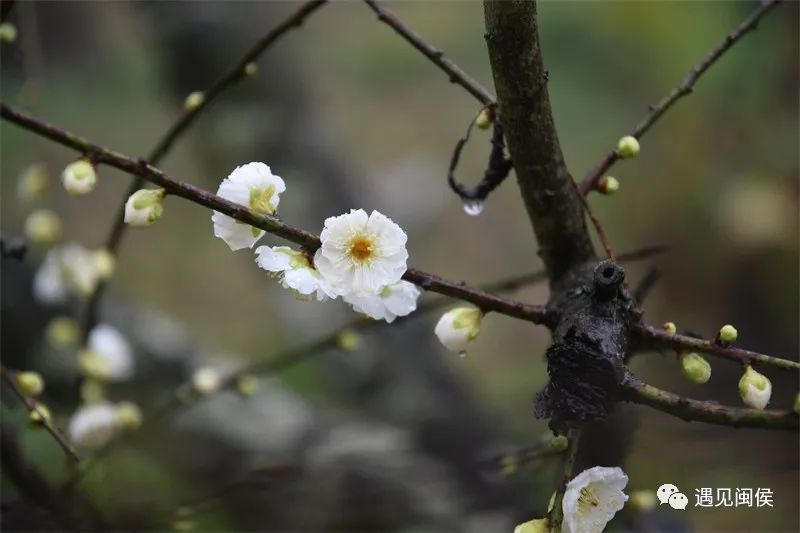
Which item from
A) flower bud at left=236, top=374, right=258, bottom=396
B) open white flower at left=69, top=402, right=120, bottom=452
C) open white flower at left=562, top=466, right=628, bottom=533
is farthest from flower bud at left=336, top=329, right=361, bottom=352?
open white flower at left=562, top=466, right=628, bottom=533

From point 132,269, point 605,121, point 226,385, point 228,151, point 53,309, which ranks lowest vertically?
point 226,385

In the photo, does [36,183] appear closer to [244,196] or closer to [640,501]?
[244,196]

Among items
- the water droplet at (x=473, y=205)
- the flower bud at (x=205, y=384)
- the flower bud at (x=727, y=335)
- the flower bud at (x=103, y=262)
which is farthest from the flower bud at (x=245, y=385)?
the flower bud at (x=727, y=335)

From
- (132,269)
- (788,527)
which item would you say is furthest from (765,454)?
(132,269)

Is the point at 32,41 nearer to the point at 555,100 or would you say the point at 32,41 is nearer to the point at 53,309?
the point at 53,309

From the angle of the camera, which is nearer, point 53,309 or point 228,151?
point 53,309

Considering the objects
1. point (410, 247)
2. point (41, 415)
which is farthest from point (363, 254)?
point (410, 247)
